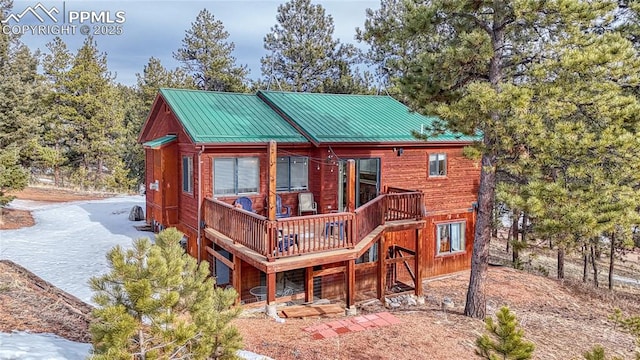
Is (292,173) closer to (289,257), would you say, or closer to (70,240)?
(289,257)

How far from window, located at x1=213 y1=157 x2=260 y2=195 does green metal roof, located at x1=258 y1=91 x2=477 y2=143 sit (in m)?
1.95

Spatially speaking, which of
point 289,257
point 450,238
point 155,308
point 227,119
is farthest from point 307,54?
point 155,308

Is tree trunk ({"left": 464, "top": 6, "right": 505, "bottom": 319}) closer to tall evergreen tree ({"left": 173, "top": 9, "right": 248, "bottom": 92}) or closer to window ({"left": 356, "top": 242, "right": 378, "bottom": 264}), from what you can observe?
window ({"left": 356, "top": 242, "right": 378, "bottom": 264})

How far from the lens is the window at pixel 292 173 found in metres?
12.1

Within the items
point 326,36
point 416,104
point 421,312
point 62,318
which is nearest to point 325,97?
point 416,104

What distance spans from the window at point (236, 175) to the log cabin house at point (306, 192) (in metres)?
0.03

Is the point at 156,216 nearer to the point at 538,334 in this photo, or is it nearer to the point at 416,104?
the point at 416,104

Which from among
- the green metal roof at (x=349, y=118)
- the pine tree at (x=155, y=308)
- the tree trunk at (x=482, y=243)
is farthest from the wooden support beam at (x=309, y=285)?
the pine tree at (x=155, y=308)

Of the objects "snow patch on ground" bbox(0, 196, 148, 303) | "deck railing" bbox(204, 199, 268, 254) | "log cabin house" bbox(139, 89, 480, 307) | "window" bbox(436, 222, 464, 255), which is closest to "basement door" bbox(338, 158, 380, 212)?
"log cabin house" bbox(139, 89, 480, 307)

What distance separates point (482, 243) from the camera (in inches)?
390

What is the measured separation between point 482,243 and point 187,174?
8.44 metres

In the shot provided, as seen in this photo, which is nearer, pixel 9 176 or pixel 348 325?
pixel 348 325

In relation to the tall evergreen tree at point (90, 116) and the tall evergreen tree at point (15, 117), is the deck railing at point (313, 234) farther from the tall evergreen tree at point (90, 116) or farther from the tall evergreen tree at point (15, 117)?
the tall evergreen tree at point (90, 116)

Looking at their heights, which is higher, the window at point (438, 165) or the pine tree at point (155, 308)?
the window at point (438, 165)
